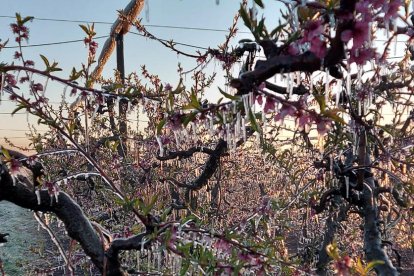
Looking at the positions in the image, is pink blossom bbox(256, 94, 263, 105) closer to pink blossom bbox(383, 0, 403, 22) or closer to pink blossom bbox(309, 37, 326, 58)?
pink blossom bbox(309, 37, 326, 58)

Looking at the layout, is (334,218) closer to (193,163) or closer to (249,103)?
(193,163)

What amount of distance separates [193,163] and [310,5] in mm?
5888

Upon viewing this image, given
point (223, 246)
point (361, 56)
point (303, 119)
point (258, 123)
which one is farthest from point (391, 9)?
point (223, 246)

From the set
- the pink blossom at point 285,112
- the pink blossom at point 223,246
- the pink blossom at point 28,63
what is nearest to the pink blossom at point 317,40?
the pink blossom at point 285,112

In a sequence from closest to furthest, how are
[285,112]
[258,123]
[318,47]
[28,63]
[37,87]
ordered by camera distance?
[318,47] → [285,112] → [258,123] → [37,87] → [28,63]

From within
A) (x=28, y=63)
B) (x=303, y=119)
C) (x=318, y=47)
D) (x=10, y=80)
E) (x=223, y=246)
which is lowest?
(x=223, y=246)

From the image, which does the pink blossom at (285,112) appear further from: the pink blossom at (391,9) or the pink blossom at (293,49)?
the pink blossom at (391,9)

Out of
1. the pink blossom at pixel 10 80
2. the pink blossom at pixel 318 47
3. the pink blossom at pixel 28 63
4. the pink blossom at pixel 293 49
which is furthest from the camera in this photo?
the pink blossom at pixel 28 63

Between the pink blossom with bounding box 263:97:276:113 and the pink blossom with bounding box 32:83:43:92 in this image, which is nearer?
the pink blossom with bounding box 263:97:276:113

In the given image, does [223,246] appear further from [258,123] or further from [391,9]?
[391,9]

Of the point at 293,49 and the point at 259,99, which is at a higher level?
the point at 293,49

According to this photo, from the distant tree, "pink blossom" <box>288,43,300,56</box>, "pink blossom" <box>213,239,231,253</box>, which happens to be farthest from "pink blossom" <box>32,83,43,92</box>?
"pink blossom" <box>288,43,300,56</box>

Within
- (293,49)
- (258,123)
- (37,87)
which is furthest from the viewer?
(37,87)

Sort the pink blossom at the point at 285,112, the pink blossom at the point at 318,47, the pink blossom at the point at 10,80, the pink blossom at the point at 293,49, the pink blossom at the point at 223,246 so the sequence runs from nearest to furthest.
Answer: the pink blossom at the point at 318,47
the pink blossom at the point at 293,49
the pink blossom at the point at 285,112
the pink blossom at the point at 223,246
the pink blossom at the point at 10,80
